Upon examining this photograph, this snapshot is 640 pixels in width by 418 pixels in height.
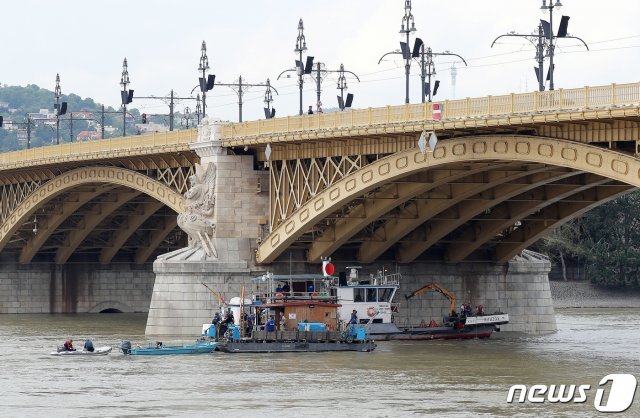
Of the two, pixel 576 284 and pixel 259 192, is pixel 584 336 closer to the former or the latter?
pixel 259 192

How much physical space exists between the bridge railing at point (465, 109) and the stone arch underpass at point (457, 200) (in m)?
1.27

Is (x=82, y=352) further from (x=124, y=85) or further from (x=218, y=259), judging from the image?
(x=124, y=85)

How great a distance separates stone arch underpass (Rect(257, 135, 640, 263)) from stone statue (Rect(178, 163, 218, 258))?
2.87 metres

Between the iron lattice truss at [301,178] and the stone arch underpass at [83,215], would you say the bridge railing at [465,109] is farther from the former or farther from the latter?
the stone arch underpass at [83,215]

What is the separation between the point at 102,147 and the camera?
305ft

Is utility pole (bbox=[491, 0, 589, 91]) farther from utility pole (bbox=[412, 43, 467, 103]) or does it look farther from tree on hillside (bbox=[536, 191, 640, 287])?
tree on hillside (bbox=[536, 191, 640, 287])

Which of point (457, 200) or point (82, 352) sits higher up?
point (457, 200)

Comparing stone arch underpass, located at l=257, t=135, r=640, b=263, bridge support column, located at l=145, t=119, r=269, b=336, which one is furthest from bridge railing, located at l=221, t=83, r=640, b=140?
bridge support column, located at l=145, t=119, r=269, b=336

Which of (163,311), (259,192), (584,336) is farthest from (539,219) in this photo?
(163,311)

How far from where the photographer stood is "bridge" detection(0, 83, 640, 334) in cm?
6025

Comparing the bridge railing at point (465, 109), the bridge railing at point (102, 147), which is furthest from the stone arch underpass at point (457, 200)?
the bridge railing at point (102, 147)

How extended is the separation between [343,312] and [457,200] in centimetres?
710

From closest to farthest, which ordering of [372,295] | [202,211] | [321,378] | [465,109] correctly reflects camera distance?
[321,378]
[465,109]
[372,295]
[202,211]

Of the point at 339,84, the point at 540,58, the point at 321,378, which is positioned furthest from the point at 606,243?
the point at 321,378
